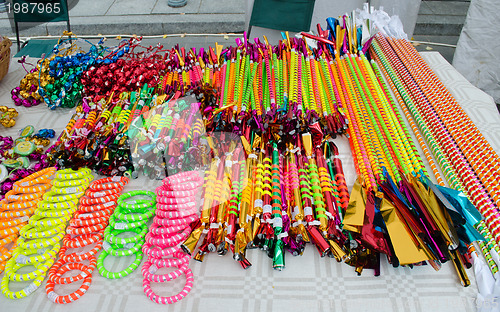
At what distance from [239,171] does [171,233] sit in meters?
0.34

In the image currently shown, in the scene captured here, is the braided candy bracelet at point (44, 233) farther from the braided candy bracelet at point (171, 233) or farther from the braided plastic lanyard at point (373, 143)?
the braided plastic lanyard at point (373, 143)

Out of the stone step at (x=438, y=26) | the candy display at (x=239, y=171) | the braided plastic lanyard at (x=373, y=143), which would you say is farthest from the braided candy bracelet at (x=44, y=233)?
the stone step at (x=438, y=26)

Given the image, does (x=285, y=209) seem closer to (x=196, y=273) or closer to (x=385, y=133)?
(x=196, y=273)

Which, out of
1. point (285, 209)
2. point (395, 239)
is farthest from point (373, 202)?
point (285, 209)

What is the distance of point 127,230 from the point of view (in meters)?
1.20

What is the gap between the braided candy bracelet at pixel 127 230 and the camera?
3.62ft

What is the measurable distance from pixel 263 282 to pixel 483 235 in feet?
2.33

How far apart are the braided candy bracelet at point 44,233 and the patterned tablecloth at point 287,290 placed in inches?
1.6

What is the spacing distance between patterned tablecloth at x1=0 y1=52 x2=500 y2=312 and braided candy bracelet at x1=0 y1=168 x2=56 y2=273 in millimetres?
195
